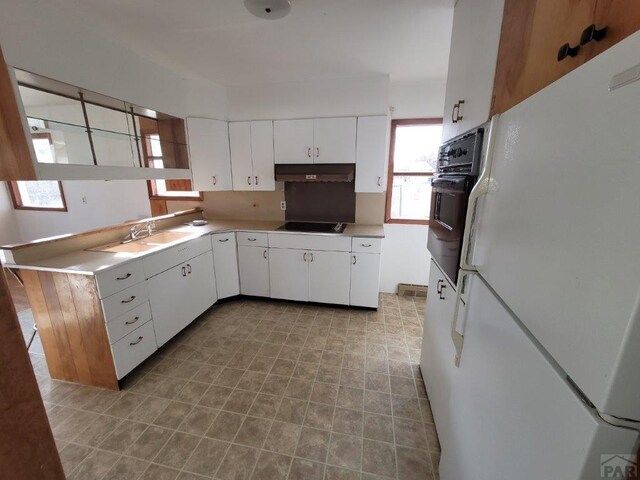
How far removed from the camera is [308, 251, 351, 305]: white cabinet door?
3.02 m

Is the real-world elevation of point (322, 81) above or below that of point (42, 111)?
above

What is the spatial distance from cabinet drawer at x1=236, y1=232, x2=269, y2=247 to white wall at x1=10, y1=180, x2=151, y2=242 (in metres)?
1.83

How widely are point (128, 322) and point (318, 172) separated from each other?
2.25m

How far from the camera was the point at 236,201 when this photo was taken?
12.2 feet

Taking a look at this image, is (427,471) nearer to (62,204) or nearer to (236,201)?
(236,201)

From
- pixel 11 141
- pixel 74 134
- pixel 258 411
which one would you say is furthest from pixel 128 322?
pixel 74 134

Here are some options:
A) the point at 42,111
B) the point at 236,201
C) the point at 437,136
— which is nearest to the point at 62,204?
the point at 236,201

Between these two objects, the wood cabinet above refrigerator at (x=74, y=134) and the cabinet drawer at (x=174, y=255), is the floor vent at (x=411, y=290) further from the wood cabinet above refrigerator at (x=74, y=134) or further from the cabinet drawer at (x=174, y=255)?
the wood cabinet above refrigerator at (x=74, y=134)

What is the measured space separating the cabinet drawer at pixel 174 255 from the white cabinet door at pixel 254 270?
0.44 metres

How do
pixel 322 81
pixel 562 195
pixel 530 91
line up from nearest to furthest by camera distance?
pixel 562 195 < pixel 530 91 < pixel 322 81

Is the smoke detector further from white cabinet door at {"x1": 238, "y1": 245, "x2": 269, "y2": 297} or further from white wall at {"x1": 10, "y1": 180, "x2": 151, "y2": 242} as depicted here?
white wall at {"x1": 10, "y1": 180, "x2": 151, "y2": 242}

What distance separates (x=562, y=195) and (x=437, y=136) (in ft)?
9.82

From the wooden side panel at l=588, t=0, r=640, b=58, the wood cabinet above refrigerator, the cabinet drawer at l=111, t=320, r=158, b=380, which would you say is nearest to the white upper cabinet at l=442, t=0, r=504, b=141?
the wooden side panel at l=588, t=0, r=640, b=58

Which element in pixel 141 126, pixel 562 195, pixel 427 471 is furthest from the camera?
pixel 141 126
